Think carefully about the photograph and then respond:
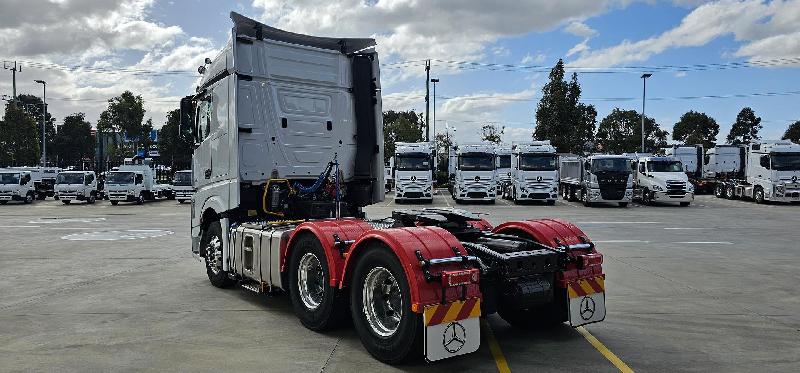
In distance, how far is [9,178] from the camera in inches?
1387

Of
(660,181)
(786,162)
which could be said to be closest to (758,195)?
(786,162)

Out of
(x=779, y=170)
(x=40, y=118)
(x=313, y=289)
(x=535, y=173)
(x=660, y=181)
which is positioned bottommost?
(x=313, y=289)

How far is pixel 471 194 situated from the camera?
30.1 meters

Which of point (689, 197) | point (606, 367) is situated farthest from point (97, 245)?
point (689, 197)

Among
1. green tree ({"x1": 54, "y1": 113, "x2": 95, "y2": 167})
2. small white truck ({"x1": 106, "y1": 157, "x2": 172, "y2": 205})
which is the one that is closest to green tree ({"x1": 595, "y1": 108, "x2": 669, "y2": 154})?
small white truck ({"x1": 106, "y1": 157, "x2": 172, "y2": 205})

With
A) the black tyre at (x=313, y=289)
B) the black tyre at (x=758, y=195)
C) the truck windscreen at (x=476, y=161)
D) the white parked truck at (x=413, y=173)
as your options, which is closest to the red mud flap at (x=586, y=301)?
the black tyre at (x=313, y=289)

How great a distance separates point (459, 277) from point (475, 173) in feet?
84.1

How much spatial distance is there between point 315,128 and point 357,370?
14.6 ft

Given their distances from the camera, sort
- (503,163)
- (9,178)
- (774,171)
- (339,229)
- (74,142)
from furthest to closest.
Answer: (74,142) < (503,163) < (9,178) < (774,171) < (339,229)

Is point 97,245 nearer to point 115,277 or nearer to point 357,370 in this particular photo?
point 115,277

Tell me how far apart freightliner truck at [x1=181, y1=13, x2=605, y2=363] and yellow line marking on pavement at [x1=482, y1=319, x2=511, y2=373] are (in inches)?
14.0

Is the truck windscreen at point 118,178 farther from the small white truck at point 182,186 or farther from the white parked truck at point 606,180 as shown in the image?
the white parked truck at point 606,180

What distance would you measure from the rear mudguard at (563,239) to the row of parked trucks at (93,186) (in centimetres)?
2882

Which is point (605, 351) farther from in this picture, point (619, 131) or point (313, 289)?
point (619, 131)
